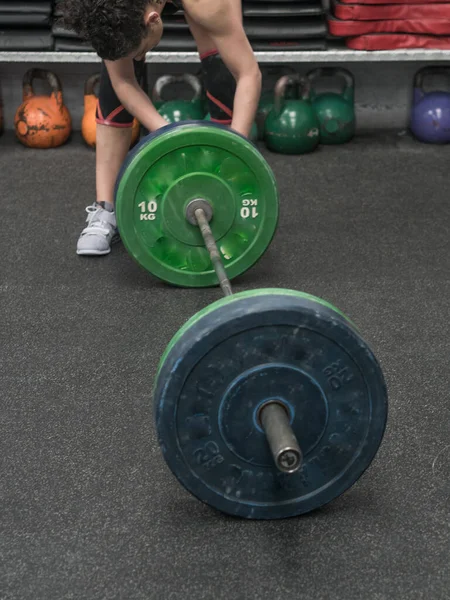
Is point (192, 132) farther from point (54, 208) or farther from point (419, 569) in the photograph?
point (419, 569)

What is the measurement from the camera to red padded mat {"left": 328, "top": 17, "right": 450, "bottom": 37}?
2.74 meters

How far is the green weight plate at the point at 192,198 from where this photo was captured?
1774mm

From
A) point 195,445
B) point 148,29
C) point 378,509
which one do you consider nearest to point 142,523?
point 195,445

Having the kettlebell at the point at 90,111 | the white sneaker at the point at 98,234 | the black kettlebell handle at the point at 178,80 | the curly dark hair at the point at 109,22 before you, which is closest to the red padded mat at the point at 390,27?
the black kettlebell handle at the point at 178,80

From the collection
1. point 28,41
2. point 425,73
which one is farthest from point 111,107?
point 425,73

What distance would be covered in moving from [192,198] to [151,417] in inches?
22.1

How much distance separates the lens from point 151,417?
1454 millimetres

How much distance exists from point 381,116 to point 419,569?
2.32 metres

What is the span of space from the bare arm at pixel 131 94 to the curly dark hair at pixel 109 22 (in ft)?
0.78

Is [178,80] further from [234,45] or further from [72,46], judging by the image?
[234,45]

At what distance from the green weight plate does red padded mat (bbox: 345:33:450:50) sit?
1.16 metres

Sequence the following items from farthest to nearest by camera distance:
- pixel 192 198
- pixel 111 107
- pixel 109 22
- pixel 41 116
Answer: pixel 41 116, pixel 111 107, pixel 192 198, pixel 109 22

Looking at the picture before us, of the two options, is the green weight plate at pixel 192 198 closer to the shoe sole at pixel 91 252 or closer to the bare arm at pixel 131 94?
the bare arm at pixel 131 94

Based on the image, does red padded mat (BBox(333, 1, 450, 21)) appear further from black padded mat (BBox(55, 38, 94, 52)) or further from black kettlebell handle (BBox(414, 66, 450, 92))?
black padded mat (BBox(55, 38, 94, 52))
